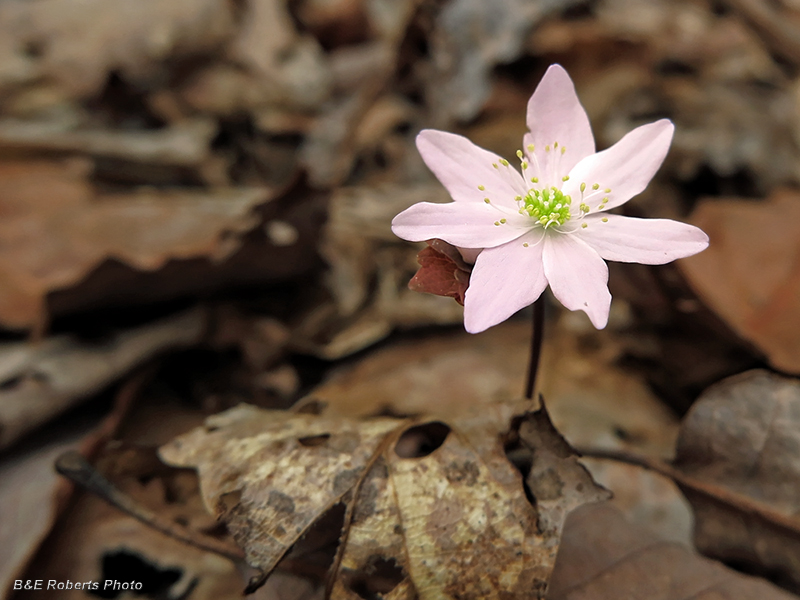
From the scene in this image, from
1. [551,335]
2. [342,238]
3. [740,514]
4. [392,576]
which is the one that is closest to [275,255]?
[342,238]

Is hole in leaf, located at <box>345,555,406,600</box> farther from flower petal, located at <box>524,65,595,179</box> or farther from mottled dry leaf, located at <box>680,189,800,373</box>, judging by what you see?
mottled dry leaf, located at <box>680,189,800,373</box>

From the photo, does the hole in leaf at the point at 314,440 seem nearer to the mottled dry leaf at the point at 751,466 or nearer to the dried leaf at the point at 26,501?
the dried leaf at the point at 26,501

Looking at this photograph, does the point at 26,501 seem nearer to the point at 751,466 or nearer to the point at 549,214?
the point at 549,214

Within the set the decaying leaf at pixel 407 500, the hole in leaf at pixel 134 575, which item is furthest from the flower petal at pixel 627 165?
the hole in leaf at pixel 134 575

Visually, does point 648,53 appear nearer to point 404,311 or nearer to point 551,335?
point 551,335

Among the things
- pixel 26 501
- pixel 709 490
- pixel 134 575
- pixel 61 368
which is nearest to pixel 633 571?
pixel 709 490

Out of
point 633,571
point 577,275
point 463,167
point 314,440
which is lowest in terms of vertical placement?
point 633,571

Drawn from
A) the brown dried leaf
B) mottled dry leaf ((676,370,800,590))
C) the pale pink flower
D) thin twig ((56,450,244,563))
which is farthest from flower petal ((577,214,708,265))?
the brown dried leaf
